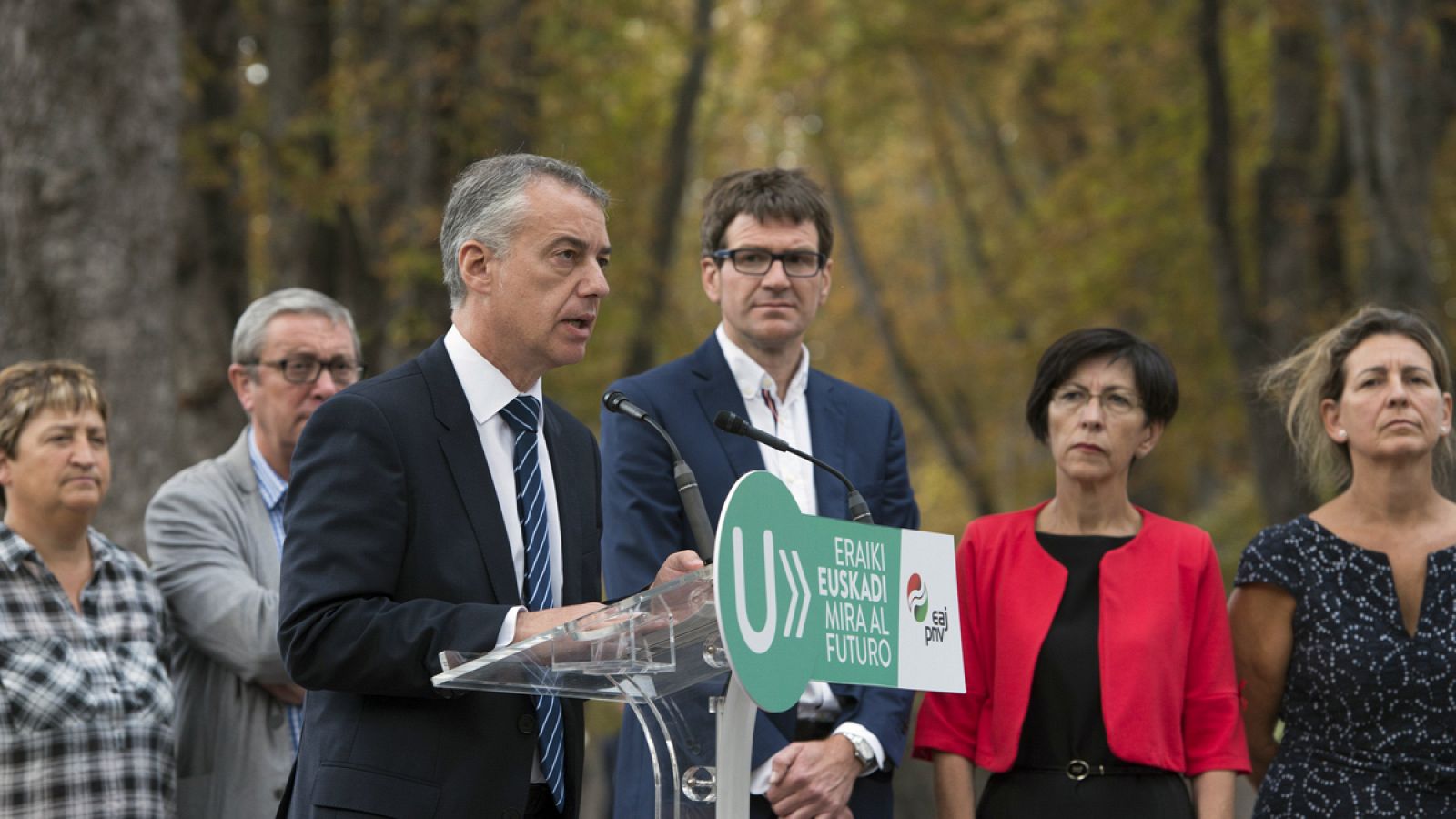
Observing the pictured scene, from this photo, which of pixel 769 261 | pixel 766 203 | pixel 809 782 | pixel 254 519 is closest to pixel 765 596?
pixel 809 782

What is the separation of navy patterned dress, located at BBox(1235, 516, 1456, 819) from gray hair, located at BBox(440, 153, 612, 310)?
229cm

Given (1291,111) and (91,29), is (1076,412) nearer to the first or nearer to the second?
(91,29)

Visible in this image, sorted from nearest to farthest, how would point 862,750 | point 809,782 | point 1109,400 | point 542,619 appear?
1. point 542,619
2. point 809,782
3. point 862,750
4. point 1109,400

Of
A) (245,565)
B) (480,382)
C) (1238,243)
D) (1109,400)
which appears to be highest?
(1238,243)

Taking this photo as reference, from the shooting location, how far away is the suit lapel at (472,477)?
335 cm

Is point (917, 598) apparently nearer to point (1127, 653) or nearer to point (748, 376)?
point (1127, 653)

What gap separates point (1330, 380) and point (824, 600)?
7.91 feet

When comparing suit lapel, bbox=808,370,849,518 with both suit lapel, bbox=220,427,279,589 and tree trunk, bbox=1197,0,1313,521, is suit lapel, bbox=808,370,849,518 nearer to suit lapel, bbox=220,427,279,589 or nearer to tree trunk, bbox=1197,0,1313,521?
suit lapel, bbox=220,427,279,589

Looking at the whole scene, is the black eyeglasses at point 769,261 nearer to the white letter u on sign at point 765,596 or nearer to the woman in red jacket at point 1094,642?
the woman in red jacket at point 1094,642

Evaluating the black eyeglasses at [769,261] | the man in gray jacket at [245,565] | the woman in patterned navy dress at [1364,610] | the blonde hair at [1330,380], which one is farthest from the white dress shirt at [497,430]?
the blonde hair at [1330,380]

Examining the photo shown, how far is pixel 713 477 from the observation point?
448 centimetres

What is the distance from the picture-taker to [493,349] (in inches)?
139

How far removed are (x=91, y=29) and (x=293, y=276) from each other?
240 inches

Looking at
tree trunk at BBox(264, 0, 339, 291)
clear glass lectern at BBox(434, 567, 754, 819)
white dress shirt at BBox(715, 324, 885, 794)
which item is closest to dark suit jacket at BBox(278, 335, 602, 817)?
clear glass lectern at BBox(434, 567, 754, 819)
